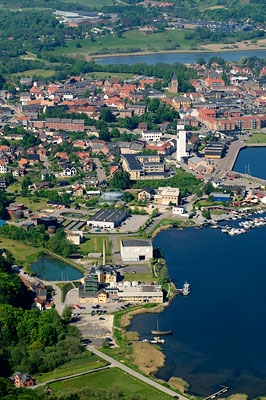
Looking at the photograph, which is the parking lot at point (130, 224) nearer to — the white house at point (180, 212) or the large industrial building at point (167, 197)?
the white house at point (180, 212)

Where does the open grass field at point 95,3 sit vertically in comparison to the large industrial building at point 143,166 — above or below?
above

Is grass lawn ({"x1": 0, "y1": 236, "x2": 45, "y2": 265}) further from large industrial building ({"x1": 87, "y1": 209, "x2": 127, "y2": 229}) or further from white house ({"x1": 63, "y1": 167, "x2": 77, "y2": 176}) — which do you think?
white house ({"x1": 63, "y1": 167, "x2": 77, "y2": 176})

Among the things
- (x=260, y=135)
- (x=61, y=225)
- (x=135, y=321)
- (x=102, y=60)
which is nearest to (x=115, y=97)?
(x=260, y=135)

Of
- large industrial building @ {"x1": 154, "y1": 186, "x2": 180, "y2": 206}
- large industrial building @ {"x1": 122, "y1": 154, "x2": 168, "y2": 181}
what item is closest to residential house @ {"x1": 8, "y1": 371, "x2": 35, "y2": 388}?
large industrial building @ {"x1": 154, "y1": 186, "x2": 180, "y2": 206}

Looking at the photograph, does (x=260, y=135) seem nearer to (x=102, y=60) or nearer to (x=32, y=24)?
(x=102, y=60)

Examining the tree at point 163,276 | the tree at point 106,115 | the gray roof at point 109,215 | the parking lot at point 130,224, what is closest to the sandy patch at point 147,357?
the tree at point 163,276

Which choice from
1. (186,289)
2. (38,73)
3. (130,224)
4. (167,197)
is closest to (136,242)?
(130,224)
